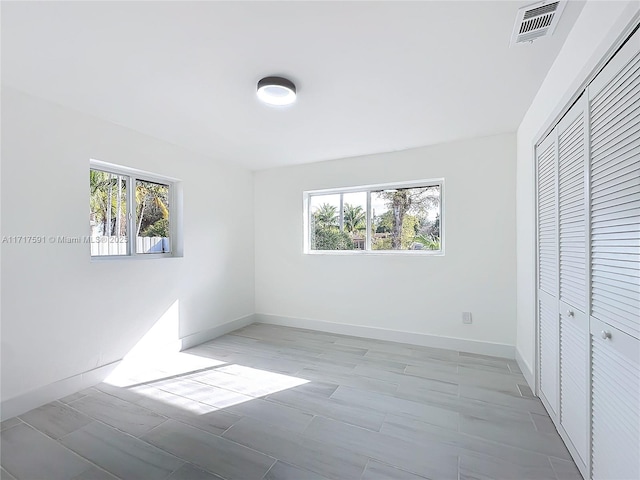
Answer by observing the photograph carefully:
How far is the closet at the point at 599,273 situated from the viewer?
3.66 ft

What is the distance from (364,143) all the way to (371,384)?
8.43 feet

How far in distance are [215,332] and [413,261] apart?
2.79 metres

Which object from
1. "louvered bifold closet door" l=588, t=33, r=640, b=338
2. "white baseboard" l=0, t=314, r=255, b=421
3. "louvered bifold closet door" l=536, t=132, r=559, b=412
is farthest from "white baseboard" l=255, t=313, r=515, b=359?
"white baseboard" l=0, t=314, r=255, b=421

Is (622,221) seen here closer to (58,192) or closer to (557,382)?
(557,382)

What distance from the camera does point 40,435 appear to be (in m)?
1.91

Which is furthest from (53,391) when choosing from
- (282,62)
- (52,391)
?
(282,62)

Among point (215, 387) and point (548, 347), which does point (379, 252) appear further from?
point (215, 387)

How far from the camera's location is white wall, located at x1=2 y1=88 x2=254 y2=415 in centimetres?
214

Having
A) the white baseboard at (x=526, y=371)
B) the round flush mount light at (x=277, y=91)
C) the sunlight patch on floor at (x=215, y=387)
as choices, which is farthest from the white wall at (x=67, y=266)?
the white baseboard at (x=526, y=371)

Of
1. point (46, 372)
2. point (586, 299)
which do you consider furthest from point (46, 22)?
point (586, 299)

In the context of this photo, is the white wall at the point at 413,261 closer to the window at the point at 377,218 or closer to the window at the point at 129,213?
the window at the point at 377,218

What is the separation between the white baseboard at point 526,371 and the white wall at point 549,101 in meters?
0.03

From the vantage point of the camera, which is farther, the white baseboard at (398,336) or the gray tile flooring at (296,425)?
the white baseboard at (398,336)

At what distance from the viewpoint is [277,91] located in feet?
6.89
